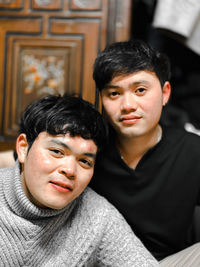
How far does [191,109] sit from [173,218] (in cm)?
154

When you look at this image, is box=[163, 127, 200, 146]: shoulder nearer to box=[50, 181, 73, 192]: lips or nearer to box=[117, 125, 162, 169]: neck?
box=[117, 125, 162, 169]: neck

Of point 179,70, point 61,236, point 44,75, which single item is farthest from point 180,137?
point 179,70

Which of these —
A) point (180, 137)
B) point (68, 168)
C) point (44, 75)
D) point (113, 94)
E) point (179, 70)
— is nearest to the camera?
point (68, 168)

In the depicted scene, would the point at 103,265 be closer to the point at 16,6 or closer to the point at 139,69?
the point at 139,69

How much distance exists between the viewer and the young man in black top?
1.19 metres

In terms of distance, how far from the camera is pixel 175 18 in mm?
2053

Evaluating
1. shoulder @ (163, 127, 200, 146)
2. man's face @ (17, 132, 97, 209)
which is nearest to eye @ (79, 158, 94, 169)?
man's face @ (17, 132, 97, 209)

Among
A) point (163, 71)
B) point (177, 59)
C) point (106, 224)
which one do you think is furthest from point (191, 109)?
point (106, 224)

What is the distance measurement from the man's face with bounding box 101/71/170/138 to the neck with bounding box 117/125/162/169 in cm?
7

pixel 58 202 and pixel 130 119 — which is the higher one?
pixel 130 119

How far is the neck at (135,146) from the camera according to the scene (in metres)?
1.24

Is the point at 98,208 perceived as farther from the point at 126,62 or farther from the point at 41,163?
the point at 126,62

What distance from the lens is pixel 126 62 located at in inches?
45.7

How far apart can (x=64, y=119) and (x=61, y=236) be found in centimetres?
41
